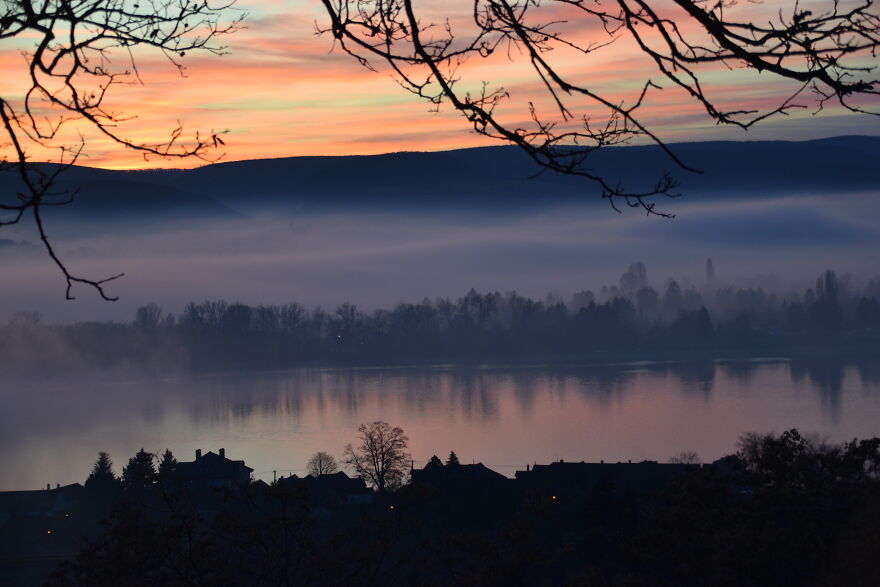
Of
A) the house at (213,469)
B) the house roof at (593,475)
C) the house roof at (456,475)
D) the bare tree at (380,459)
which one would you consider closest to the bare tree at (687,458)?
the house roof at (593,475)

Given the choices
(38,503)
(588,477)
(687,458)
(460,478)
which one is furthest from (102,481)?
Answer: (687,458)

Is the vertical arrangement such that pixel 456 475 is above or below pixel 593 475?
above

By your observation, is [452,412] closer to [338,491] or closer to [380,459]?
[380,459]

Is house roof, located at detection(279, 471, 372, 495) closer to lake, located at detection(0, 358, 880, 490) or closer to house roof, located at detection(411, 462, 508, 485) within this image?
house roof, located at detection(411, 462, 508, 485)

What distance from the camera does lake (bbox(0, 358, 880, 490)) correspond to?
784 inches

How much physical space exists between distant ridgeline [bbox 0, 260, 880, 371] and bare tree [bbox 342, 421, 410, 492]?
2011 cm

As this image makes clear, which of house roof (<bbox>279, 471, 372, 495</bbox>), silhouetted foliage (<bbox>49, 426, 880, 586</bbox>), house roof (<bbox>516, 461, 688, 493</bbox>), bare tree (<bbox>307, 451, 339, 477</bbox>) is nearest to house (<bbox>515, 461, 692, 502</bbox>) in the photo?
house roof (<bbox>516, 461, 688, 493</bbox>)

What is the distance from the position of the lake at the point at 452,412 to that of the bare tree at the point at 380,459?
989mm

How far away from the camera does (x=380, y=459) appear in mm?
17141

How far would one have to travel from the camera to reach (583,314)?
139 feet

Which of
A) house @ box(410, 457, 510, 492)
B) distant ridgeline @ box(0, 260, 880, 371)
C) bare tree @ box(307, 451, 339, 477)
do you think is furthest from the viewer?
distant ridgeline @ box(0, 260, 880, 371)

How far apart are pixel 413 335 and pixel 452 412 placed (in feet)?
56.3

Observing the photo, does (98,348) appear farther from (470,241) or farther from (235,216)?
(470,241)

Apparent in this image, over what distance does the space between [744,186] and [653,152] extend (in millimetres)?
26536
